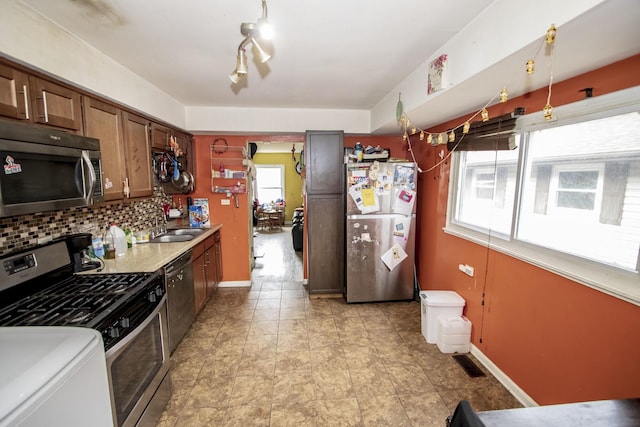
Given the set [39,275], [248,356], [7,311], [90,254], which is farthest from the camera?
[248,356]

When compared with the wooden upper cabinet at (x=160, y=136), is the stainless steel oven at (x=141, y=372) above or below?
below

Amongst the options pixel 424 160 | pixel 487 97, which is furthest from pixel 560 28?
pixel 424 160

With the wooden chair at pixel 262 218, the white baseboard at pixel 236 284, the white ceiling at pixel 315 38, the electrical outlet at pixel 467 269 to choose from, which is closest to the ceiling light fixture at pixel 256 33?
the white ceiling at pixel 315 38

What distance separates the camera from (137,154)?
2354mm

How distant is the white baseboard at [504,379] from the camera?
1830 mm

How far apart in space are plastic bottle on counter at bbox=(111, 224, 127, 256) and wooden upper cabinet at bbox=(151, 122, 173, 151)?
885mm

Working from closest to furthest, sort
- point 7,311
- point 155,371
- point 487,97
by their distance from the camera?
point 7,311
point 155,371
point 487,97

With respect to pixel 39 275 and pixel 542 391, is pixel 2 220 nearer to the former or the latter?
pixel 39 275

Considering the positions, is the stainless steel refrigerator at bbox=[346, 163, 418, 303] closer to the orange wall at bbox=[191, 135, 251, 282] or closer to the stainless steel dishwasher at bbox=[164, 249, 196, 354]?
the orange wall at bbox=[191, 135, 251, 282]

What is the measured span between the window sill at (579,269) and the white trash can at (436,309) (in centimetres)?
64

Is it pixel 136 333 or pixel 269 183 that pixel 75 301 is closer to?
pixel 136 333

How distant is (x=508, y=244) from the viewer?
2045mm

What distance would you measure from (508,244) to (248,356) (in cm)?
237

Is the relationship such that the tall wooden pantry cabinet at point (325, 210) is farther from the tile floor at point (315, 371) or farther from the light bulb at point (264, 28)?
the light bulb at point (264, 28)
